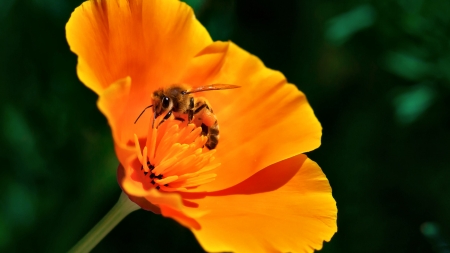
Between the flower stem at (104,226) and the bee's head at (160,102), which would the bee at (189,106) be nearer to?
the bee's head at (160,102)

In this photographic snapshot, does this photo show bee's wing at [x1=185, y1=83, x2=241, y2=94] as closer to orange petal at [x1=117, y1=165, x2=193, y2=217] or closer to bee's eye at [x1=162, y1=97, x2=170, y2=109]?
bee's eye at [x1=162, y1=97, x2=170, y2=109]

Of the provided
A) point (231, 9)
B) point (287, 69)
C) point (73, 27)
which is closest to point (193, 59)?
point (73, 27)

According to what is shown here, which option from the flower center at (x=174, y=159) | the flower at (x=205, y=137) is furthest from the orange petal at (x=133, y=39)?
the flower center at (x=174, y=159)

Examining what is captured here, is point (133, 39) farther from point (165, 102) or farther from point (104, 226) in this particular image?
point (104, 226)

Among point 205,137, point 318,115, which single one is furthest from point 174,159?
point 318,115

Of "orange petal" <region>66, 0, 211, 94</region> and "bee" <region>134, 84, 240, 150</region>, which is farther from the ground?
"orange petal" <region>66, 0, 211, 94</region>

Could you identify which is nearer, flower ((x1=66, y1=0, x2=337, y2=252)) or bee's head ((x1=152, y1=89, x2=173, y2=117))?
flower ((x1=66, y1=0, x2=337, y2=252))

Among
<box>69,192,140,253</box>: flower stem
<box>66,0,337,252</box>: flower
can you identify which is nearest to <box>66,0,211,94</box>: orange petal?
<box>66,0,337,252</box>: flower
